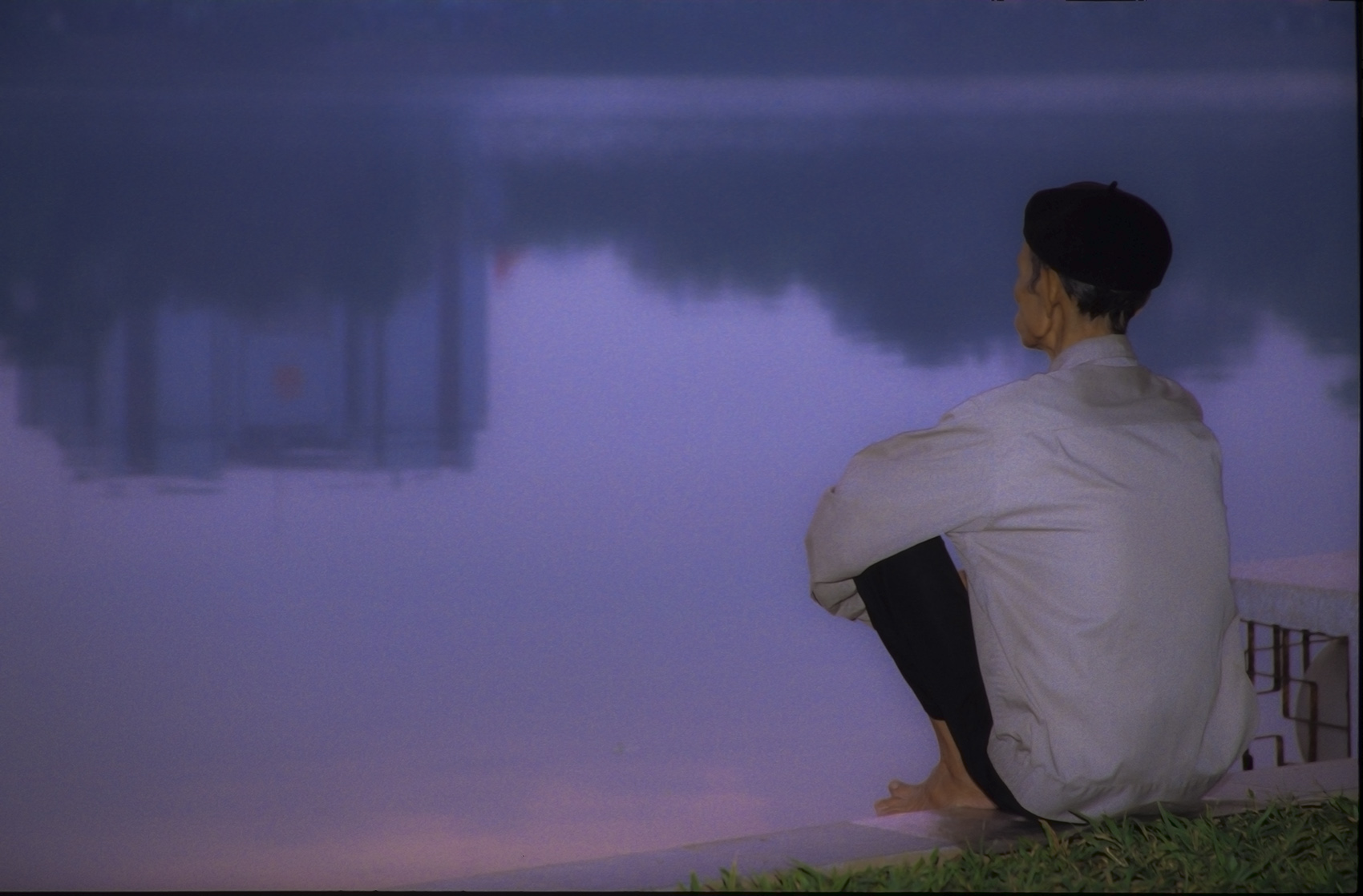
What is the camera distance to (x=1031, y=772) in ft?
4.58

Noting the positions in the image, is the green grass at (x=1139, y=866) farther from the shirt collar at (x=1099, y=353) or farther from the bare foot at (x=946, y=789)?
→ the shirt collar at (x=1099, y=353)

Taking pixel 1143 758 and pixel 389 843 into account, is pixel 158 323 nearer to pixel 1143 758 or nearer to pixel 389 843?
pixel 389 843

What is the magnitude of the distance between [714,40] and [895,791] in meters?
13.3

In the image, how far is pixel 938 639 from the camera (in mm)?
1442

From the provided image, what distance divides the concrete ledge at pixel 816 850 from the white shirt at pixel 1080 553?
2.6 inches

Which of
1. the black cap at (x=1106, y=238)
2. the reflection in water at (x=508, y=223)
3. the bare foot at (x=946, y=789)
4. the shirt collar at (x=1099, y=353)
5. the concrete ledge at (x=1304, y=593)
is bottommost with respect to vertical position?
the bare foot at (x=946, y=789)

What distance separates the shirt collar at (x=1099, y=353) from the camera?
143 centimetres

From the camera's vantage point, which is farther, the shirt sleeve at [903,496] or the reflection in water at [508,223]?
the reflection in water at [508,223]

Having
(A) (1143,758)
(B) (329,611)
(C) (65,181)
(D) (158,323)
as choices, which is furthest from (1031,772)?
(C) (65,181)

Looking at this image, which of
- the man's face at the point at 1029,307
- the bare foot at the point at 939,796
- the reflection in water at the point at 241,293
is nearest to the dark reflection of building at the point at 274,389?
the reflection in water at the point at 241,293

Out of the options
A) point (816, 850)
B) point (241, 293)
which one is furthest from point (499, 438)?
point (816, 850)

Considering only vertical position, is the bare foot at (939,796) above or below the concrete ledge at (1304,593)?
below

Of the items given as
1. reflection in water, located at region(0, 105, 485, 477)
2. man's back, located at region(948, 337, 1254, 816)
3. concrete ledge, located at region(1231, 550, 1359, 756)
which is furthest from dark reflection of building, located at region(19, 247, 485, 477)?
man's back, located at region(948, 337, 1254, 816)

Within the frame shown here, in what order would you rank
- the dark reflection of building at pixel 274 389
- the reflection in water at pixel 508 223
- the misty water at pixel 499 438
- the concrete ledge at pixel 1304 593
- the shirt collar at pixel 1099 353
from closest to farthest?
the shirt collar at pixel 1099 353 < the concrete ledge at pixel 1304 593 < the misty water at pixel 499 438 < the dark reflection of building at pixel 274 389 < the reflection in water at pixel 508 223
